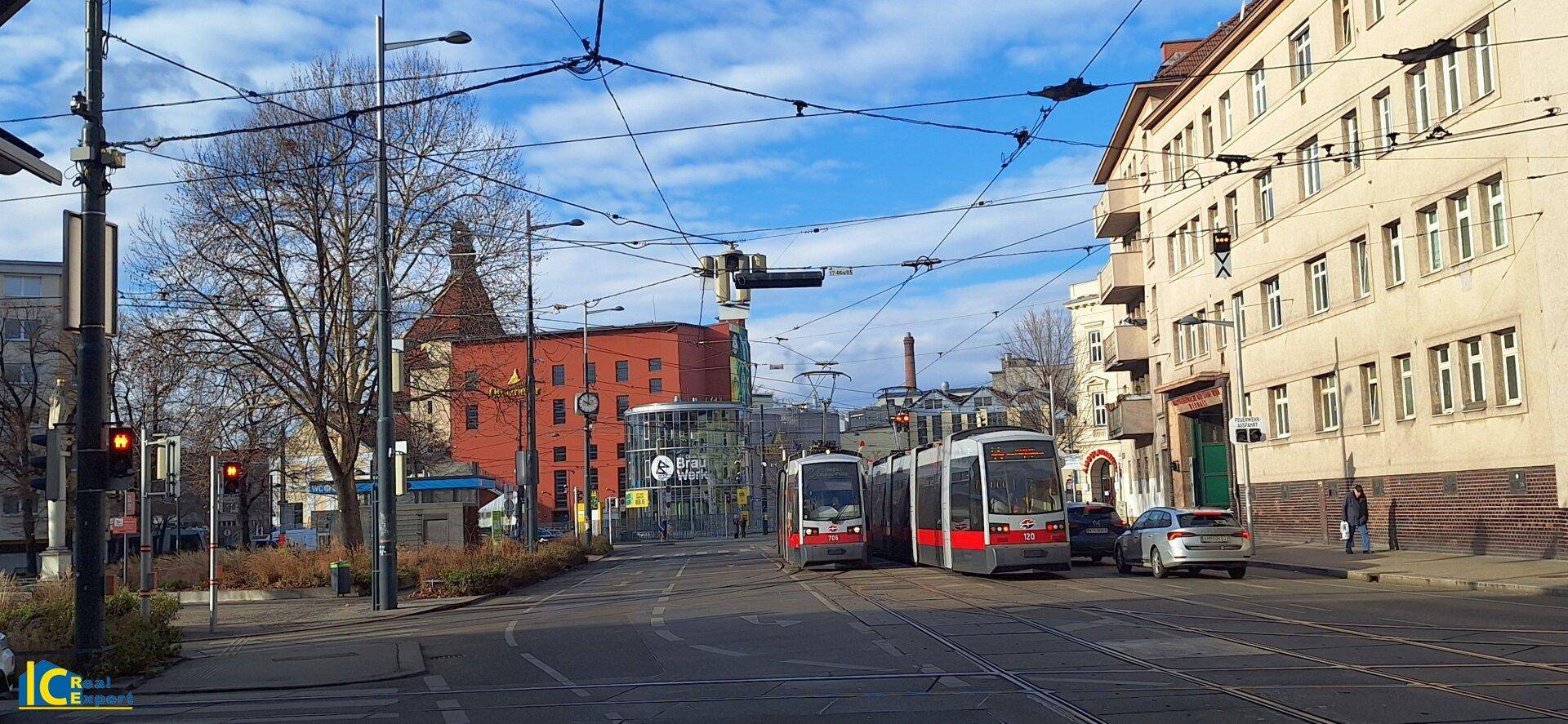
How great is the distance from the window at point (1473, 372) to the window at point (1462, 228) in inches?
72.0

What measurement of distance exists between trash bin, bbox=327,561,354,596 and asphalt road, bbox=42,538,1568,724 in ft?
20.3

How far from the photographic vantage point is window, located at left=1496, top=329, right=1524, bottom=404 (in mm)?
27094

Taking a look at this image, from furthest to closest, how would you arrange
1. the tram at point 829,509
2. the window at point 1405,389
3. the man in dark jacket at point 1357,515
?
the tram at point 829,509 < the window at point 1405,389 < the man in dark jacket at point 1357,515

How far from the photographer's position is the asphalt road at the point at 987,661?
10.4m

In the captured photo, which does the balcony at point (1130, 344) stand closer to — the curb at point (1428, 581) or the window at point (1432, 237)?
the window at point (1432, 237)

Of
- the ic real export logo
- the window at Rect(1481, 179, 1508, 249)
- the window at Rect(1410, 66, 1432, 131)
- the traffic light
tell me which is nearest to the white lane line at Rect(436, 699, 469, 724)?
the ic real export logo

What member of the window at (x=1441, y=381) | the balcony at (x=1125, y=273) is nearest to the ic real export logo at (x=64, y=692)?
the window at (x=1441, y=381)

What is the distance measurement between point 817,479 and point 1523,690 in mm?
22479

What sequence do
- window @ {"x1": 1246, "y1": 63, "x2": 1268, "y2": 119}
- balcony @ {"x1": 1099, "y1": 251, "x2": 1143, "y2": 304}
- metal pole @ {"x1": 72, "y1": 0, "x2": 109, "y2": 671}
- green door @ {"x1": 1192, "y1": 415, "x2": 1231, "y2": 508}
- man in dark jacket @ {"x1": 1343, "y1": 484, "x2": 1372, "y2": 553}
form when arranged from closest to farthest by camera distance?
metal pole @ {"x1": 72, "y1": 0, "x2": 109, "y2": 671}, man in dark jacket @ {"x1": 1343, "y1": 484, "x2": 1372, "y2": 553}, window @ {"x1": 1246, "y1": 63, "x2": 1268, "y2": 119}, green door @ {"x1": 1192, "y1": 415, "x2": 1231, "y2": 508}, balcony @ {"x1": 1099, "y1": 251, "x2": 1143, "y2": 304}

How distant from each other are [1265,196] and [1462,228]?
1083cm

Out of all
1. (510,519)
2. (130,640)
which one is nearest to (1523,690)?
(130,640)

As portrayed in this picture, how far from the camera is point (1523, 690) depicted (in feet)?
33.7

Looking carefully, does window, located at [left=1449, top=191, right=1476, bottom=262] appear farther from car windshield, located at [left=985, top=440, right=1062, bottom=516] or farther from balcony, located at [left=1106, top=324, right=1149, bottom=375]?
balcony, located at [left=1106, top=324, right=1149, bottom=375]

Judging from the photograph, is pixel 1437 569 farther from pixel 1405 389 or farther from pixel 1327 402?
pixel 1327 402
